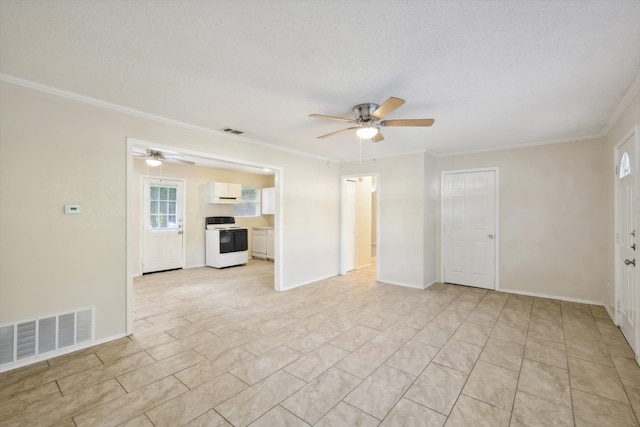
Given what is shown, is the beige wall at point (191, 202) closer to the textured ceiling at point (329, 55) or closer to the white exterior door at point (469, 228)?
the textured ceiling at point (329, 55)

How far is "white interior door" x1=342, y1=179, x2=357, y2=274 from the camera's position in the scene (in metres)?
6.09

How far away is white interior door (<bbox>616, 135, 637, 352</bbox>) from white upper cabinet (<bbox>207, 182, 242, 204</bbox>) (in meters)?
6.86

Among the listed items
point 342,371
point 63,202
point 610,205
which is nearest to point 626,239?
point 610,205

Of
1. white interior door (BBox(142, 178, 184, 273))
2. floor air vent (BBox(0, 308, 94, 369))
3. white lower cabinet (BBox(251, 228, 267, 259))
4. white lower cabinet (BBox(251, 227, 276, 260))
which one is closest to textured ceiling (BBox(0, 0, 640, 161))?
floor air vent (BBox(0, 308, 94, 369))

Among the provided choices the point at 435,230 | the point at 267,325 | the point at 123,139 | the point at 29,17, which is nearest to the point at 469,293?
the point at 435,230

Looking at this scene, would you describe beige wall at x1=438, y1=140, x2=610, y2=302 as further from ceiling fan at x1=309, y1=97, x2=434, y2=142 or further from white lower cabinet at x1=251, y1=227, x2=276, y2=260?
white lower cabinet at x1=251, y1=227, x2=276, y2=260

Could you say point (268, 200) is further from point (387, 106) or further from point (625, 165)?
point (625, 165)

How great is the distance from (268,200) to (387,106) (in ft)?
20.0

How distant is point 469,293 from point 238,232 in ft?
16.7

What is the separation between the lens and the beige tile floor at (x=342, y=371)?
193cm

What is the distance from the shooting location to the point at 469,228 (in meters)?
5.11

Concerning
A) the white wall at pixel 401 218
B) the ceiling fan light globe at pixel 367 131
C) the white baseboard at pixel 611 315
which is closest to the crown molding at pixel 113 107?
the ceiling fan light globe at pixel 367 131

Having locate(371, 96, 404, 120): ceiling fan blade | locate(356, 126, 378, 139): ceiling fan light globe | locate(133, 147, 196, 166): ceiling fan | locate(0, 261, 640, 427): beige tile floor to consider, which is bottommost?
locate(0, 261, 640, 427): beige tile floor

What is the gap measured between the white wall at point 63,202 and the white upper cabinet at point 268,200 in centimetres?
449
